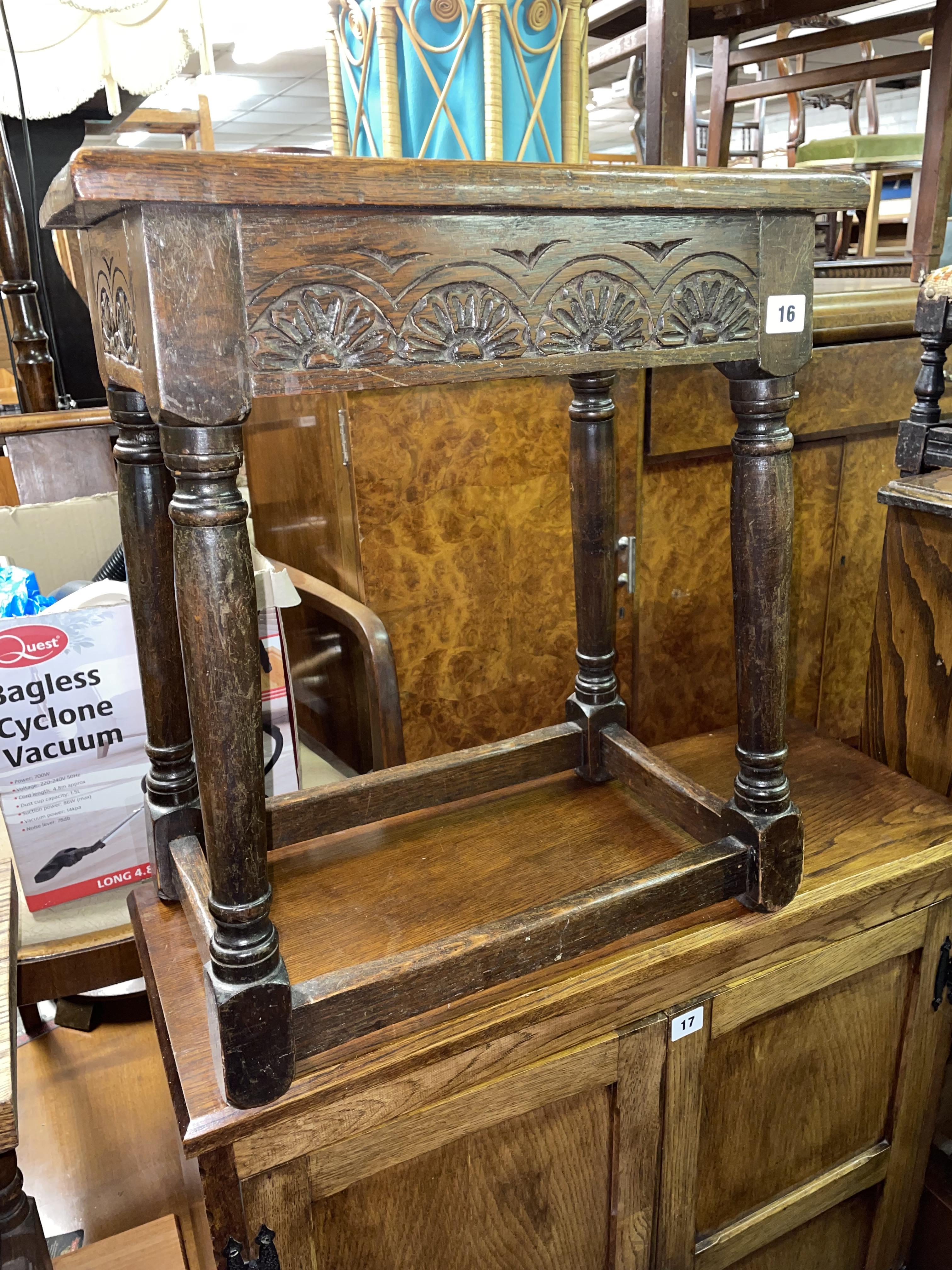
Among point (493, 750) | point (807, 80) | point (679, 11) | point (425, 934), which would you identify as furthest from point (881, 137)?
point (425, 934)

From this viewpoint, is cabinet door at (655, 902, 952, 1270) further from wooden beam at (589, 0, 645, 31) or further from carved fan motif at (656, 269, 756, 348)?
wooden beam at (589, 0, 645, 31)

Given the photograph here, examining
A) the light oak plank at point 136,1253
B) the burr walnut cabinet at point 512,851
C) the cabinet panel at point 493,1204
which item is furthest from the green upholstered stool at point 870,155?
the light oak plank at point 136,1253

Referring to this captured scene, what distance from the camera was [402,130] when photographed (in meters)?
0.70

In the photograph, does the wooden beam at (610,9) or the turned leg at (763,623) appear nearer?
the turned leg at (763,623)

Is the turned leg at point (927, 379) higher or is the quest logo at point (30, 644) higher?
the turned leg at point (927, 379)

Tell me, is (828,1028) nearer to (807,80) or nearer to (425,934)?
(425,934)

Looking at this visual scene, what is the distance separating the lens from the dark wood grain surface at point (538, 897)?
0.76 meters

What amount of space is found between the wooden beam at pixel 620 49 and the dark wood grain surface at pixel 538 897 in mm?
1215

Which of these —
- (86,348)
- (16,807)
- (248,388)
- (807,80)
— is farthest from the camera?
(86,348)

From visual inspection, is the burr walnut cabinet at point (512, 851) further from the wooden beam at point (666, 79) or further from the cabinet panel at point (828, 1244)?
the wooden beam at point (666, 79)

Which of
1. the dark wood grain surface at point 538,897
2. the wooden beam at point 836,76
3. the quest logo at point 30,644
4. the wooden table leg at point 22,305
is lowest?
the dark wood grain surface at point 538,897

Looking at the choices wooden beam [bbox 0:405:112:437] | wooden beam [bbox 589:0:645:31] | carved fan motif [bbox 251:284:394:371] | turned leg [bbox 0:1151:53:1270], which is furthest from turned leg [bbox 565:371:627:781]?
wooden beam [bbox 0:405:112:437]

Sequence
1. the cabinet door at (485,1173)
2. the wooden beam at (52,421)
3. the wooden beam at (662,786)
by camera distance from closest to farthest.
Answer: the cabinet door at (485,1173) < the wooden beam at (662,786) < the wooden beam at (52,421)

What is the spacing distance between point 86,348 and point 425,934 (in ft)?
7.67
